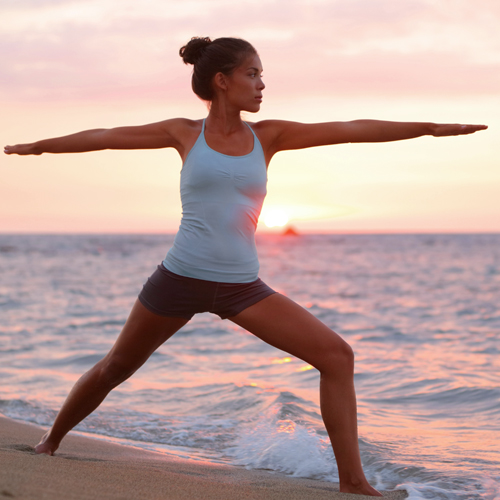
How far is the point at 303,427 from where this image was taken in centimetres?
495

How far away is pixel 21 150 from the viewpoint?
10.9ft

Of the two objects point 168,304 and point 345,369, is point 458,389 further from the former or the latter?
point 168,304

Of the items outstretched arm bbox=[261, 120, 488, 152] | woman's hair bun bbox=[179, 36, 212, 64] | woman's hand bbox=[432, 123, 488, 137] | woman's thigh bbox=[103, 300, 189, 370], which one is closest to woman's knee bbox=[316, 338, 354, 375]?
woman's thigh bbox=[103, 300, 189, 370]

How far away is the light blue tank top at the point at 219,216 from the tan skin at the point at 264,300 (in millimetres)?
122

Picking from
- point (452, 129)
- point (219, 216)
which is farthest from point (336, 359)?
point (452, 129)

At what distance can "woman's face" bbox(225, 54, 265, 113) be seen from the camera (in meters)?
3.10

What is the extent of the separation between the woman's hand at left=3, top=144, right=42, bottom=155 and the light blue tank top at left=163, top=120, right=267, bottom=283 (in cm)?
87

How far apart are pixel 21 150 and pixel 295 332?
171 centimetres

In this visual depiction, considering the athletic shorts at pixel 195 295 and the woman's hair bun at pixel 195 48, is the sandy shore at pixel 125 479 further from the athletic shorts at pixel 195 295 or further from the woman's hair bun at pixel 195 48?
the woman's hair bun at pixel 195 48

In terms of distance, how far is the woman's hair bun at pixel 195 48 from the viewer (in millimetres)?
3211

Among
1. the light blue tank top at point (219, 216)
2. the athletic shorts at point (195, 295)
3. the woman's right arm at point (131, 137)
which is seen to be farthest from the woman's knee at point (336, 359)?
the woman's right arm at point (131, 137)

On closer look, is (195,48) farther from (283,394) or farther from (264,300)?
Result: (283,394)

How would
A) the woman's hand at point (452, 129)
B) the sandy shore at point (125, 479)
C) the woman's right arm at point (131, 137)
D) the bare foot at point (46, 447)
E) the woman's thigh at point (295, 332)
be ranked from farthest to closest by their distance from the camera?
the bare foot at point (46, 447), the woman's right arm at point (131, 137), the woman's hand at point (452, 129), the woman's thigh at point (295, 332), the sandy shore at point (125, 479)

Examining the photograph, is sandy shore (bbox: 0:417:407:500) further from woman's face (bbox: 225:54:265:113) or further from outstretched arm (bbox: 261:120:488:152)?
woman's face (bbox: 225:54:265:113)
